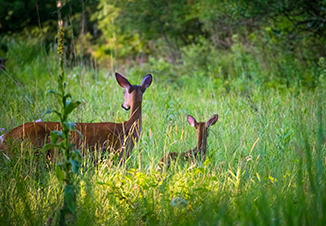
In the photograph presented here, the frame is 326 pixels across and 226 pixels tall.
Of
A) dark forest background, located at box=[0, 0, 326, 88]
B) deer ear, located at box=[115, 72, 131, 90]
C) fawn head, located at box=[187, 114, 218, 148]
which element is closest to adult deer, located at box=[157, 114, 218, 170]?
fawn head, located at box=[187, 114, 218, 148]

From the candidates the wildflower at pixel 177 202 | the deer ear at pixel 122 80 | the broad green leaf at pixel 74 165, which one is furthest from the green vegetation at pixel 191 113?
the deer ear at pixel 122 80

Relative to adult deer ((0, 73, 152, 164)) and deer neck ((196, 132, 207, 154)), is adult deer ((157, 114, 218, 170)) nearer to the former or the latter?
deer neck ((196, 132, 207, 154))

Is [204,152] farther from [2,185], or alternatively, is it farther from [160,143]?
[2,185]

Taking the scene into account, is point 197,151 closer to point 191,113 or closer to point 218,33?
point 191,113

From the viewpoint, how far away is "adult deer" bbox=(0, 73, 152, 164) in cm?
359

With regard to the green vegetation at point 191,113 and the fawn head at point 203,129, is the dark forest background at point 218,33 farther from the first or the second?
the fawn head at point 203,129

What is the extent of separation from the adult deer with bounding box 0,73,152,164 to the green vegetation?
15 cm

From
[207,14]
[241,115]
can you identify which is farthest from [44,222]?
[207,14]

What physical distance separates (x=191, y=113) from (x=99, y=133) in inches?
75.2

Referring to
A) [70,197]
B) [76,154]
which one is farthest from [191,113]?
[70,197]

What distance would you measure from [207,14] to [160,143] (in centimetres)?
600

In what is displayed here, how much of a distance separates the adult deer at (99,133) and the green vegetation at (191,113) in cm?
15

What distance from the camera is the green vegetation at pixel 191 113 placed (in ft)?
8.08

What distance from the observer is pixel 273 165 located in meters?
3.42
